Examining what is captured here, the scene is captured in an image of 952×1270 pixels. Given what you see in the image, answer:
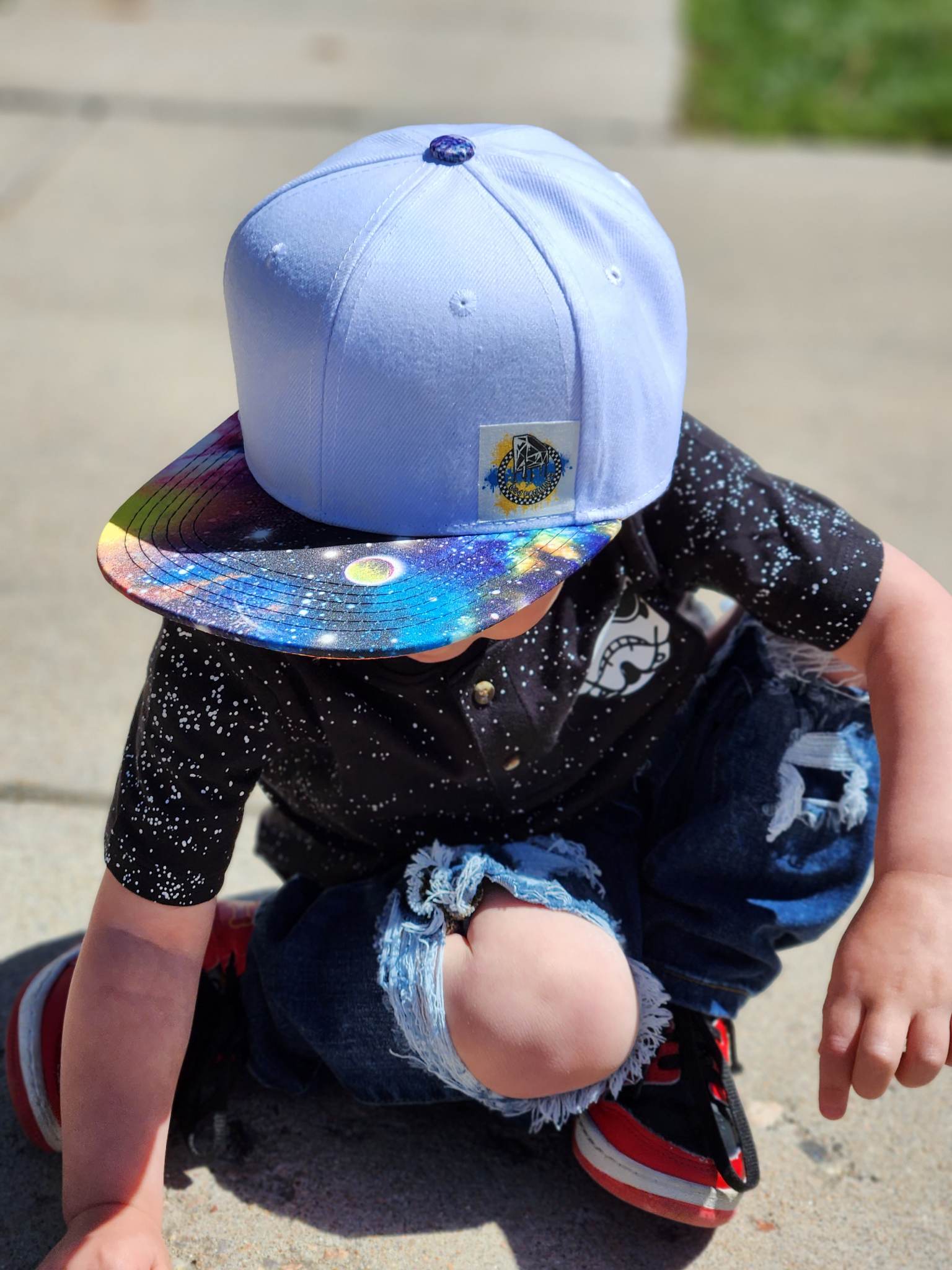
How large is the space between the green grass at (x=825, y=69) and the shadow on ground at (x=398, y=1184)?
378 centimetres

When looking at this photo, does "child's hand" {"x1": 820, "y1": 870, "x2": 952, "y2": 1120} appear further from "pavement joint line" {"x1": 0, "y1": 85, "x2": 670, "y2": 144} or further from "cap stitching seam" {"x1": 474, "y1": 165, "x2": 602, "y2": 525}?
"pavement joint line" {"x1": 0, "y1": 85, "x2": 670, "y2": 144}

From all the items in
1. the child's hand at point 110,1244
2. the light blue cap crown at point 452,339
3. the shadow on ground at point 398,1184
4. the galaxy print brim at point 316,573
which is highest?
the light blue cap crown at point 452,339

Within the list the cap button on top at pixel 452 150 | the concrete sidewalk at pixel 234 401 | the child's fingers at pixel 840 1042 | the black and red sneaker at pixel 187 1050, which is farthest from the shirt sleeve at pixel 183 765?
the child's fingers at pixel 840 1042

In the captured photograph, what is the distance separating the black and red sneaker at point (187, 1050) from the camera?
1.34m

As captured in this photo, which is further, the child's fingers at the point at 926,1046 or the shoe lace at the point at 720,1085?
the shoe lace at the point at 720,1085

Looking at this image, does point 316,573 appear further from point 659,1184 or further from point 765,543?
point 659,1184

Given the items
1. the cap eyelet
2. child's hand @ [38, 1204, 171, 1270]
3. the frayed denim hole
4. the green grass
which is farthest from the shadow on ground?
the green grass

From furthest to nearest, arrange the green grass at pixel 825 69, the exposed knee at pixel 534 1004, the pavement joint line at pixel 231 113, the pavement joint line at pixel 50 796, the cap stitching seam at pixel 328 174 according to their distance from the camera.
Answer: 1. the green grass at pixel 825 69
2. the pavement joint line at pixel 231 113
3. the pavement joint line at pixel 50 796
4. the exposed knee at pixel 534 1004
5. the cap stitching seam at pixel 328 174

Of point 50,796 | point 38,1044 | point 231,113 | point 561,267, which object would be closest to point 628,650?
point 561,267

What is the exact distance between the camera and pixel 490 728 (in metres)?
1.31

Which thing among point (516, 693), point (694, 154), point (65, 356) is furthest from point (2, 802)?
point (694, 154)

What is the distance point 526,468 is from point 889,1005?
1.66 feet

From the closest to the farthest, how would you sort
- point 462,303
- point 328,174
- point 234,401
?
point 462,303 < point 328,174 < point 234,401

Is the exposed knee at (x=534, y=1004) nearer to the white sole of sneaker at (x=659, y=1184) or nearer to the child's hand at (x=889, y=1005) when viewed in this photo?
the white sole of sneaker at (x=659, y=1184)
